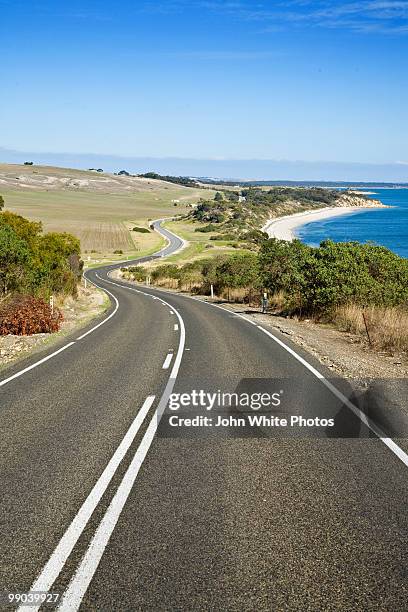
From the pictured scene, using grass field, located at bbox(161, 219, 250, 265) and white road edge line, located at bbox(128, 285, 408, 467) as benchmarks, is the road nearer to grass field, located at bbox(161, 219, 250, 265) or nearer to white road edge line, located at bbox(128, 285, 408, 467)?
white road edge line, located at bbox(128, 285, 408, 467)

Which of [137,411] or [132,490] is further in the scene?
[137,411]

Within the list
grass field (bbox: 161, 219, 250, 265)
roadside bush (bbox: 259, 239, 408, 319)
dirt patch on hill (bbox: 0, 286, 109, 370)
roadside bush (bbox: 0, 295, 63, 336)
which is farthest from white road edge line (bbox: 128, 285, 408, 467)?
grass field (bbox: 161, 219, 250, 265)

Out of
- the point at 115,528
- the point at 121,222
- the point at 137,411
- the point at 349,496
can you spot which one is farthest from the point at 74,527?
the point at 121,222

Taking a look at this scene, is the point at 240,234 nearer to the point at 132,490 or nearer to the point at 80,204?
the point at 80,204

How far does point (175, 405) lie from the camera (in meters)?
8.83

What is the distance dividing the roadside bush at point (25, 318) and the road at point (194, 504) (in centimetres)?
921

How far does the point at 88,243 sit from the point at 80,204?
8829 centimetres

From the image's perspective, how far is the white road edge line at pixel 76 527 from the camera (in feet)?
12.6

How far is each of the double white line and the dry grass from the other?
29.8ft

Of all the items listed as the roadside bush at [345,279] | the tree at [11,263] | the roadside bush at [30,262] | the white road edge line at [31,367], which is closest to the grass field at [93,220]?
the roadside bush at [30,262]

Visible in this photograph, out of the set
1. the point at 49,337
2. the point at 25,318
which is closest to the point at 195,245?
the point at 25,318

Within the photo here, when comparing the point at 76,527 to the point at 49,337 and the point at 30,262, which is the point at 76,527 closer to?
the point at 49,337

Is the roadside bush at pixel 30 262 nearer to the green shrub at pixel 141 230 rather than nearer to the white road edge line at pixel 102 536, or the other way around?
the white road edge line at pixel 102 536

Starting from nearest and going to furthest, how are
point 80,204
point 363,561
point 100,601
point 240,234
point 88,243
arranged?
1. point 100,601
2. point 363,561
3. point 88,243
4. point 240,234
5. point 80,204
